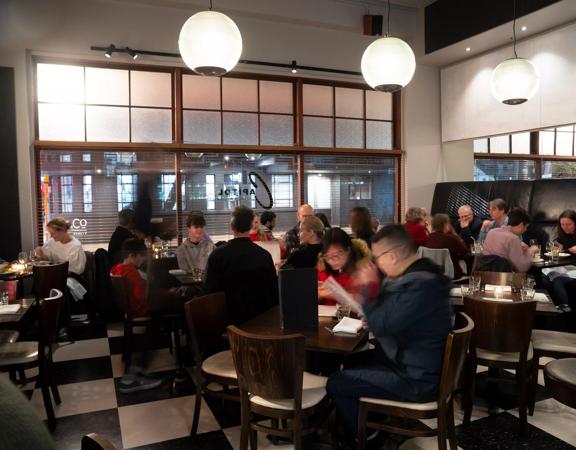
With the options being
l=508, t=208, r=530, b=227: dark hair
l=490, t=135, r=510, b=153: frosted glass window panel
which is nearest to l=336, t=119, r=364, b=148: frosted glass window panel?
l=490, t=135, r=510, b=153: frosted glass window panel

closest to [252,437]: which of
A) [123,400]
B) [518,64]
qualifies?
[123,400]

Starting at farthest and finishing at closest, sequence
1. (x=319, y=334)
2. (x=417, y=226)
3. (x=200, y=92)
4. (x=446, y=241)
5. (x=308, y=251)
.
A: (x=200, y=92)
(x=417, y=226)
(x=446, y=241)
(x=308, y=251)
(x=319, y=334)

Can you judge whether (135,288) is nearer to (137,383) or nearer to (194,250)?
(137,383)

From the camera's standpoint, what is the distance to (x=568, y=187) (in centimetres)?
596

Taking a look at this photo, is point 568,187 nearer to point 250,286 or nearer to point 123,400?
point 250,286

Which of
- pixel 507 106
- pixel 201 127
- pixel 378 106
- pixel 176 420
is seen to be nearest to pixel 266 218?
pixel 201 127

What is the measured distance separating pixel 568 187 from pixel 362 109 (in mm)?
2926

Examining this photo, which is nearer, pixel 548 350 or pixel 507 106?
pixel 548 350

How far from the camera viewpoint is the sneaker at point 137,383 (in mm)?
3476

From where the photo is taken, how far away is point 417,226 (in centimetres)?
532

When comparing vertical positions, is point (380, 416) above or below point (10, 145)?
below

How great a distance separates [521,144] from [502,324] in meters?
6.34

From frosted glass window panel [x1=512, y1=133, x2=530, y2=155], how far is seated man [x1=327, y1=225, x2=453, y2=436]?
6.77 m

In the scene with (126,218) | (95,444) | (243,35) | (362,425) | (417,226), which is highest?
(243,35)
